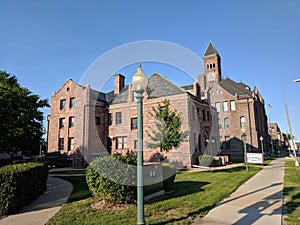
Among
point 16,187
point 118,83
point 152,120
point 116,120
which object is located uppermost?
point 118,83

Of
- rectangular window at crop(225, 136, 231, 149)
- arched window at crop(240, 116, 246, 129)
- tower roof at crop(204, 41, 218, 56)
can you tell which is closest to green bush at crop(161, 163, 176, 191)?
rectangular window at crop(225, 136, 231, 149)

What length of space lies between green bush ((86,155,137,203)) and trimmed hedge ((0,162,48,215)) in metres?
2.51

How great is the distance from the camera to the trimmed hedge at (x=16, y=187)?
7117 mm

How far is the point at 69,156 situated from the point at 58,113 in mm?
6643

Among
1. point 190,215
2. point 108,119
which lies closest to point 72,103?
point 108,119

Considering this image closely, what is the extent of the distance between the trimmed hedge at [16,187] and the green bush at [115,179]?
2.51 metres

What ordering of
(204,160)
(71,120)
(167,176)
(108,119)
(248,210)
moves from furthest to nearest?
(108,119)
(71,120)
(204,160)
(167,176)
(248,210)

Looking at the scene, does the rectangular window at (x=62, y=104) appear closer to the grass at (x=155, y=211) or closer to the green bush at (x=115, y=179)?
the grass at (x=155, y=211)

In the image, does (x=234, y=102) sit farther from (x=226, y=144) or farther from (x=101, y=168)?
(x=101, y=168)

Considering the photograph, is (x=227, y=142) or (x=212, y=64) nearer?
(x=227, y=142)

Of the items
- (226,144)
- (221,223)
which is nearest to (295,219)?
(221,223)

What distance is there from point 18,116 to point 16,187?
830cm

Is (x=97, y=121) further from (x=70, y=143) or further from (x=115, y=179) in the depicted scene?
(x=115, y=179)

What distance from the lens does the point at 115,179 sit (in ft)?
25.5
